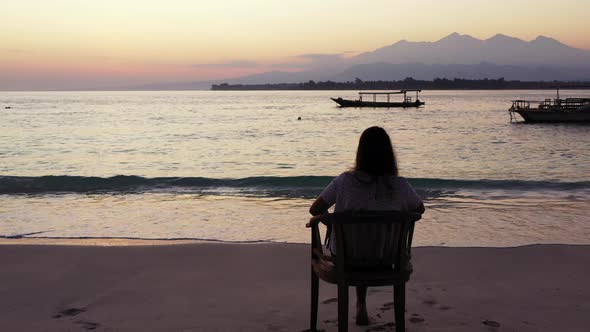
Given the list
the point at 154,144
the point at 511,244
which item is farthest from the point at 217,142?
the point at 511,244

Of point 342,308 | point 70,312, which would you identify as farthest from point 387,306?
point 70,312

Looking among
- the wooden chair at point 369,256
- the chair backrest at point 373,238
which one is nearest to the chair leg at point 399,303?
the wooden chair at point 369,256

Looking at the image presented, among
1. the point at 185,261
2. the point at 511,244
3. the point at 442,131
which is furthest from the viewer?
the point at 442,131

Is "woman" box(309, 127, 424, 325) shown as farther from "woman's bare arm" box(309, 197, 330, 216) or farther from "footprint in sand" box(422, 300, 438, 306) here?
"footprint in sand" box(422, 300, 438, 306)

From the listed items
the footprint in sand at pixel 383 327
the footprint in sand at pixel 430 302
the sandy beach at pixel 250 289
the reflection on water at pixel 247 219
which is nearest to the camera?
the footprint in sand at pixel 383 327

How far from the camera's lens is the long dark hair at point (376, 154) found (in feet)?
11.3

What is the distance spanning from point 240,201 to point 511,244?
20.1 ft

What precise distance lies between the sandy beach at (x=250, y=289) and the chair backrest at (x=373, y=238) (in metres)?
0.84

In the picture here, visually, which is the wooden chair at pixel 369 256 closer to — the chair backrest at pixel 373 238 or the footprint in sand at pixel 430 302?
the chair backrest at pixel 373 238

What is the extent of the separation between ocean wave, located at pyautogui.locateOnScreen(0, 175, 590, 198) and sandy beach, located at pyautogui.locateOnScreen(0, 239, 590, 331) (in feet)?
22.5

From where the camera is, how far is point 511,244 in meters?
7.56

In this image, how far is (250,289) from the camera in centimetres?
527

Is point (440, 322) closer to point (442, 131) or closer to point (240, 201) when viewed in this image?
point (240, 201)

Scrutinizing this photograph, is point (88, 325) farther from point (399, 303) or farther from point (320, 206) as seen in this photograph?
point (399, 303)
